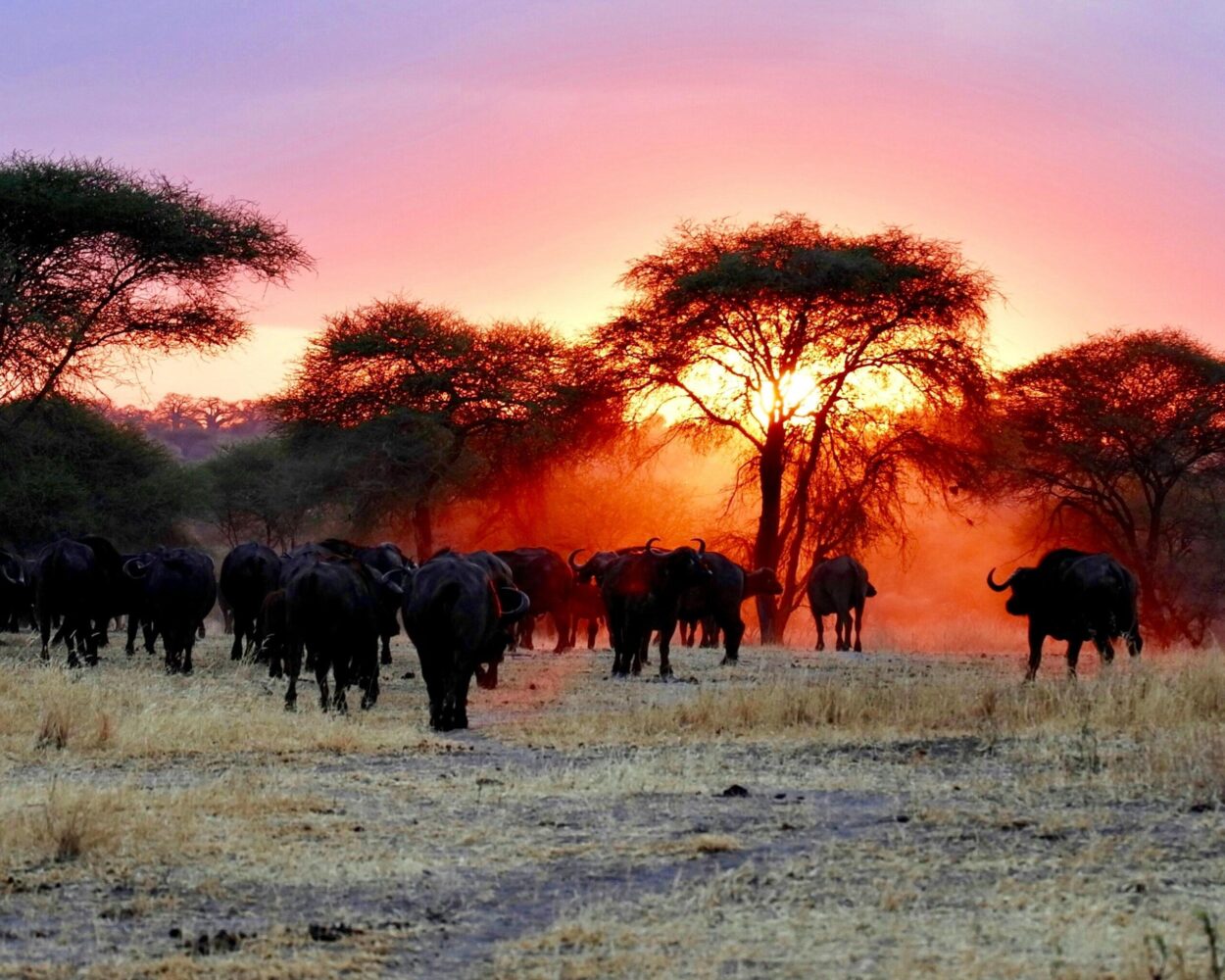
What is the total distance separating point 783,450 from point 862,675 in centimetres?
1425

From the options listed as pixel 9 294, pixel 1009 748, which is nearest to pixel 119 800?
pixel 1009 748

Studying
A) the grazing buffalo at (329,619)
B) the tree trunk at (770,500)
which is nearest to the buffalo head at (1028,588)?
the grazing buffalo at (329,619)

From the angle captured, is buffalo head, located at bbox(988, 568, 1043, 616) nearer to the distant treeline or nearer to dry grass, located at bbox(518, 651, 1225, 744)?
dry grass, located at bbox(518, 651, 1225, 744)

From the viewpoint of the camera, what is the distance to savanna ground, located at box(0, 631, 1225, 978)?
6.34 metres

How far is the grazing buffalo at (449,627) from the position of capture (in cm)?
1331

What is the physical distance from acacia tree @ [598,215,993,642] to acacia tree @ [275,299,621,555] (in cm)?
478

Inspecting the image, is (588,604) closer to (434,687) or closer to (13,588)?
(13,588)

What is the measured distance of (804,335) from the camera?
33.6 m

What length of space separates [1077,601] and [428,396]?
22.5 m

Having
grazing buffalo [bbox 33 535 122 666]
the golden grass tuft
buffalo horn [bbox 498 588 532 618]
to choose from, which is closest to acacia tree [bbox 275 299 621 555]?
grazing buffalo [bbox 33 535 122 666]

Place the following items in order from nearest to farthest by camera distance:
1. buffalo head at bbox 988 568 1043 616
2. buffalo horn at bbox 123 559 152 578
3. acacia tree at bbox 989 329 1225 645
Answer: buffalo head at bbox 988 568 1043 616, buffalo horn at bbox 123 559 152 578, acacia tree at bbox 989 329 1225 645

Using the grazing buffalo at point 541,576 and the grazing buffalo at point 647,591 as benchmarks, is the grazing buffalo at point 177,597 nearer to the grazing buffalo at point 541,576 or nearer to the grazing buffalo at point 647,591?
the grazing buffalo at point 647,591

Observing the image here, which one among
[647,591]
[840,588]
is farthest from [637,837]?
[840,588]

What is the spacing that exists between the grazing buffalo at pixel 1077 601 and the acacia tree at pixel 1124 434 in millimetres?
16191
